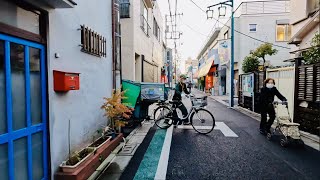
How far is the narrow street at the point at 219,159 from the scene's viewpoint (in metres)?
4.48

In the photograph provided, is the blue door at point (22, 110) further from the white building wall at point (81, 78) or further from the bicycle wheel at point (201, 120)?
the bicycle wheel at point (201, 120)

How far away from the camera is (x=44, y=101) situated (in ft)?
12.4

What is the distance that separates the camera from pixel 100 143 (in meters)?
5.53

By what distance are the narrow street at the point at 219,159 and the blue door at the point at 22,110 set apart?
1640 millimetres

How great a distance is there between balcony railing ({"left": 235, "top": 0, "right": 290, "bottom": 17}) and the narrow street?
19613 mm

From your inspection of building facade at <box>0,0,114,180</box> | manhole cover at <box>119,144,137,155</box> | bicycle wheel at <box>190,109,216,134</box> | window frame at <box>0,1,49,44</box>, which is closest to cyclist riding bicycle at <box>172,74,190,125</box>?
bicycle wheel at <box>190,109,216,134</box>

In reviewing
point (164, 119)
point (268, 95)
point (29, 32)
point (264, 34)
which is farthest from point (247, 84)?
point (264, 34)

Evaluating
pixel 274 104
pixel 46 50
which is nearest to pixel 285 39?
pixel 274 104

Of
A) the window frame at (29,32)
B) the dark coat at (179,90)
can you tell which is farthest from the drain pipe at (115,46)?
the window frame at (29,32)

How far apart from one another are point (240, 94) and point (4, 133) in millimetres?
13968

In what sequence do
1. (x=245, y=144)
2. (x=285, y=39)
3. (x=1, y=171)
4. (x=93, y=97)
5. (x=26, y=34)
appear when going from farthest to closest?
1. (x=285, y=39)
2. (x=245, y=144)
3. (x=93, y=97)
4. (x=26, y=34)
5. (x=1, y=171)

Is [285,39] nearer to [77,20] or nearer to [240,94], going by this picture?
[240,94]

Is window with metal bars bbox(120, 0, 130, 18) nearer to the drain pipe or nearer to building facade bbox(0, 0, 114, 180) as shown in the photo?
the drain pipe

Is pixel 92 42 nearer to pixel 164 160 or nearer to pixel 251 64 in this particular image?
pixel 164 160
